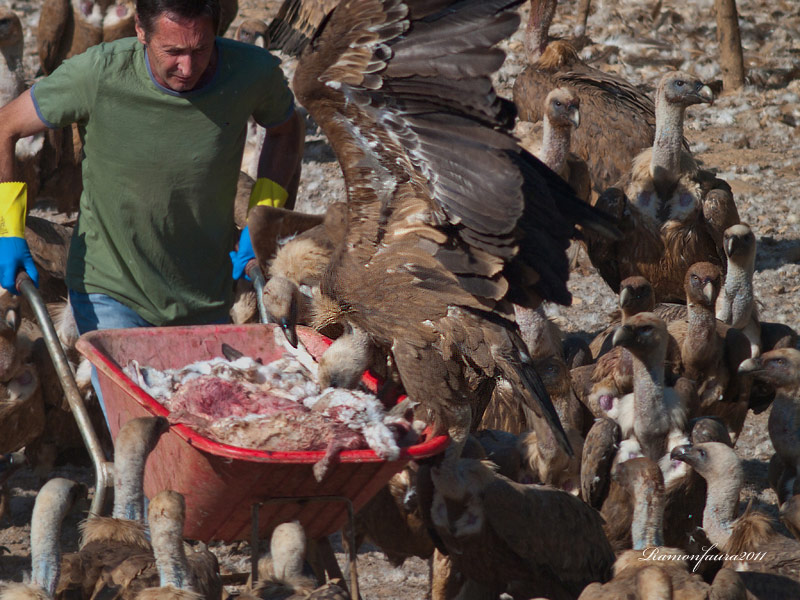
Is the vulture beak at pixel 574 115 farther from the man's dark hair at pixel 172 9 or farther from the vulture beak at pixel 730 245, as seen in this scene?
the man's dark hair at pixel 172 9

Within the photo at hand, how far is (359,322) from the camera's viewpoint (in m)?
4.90

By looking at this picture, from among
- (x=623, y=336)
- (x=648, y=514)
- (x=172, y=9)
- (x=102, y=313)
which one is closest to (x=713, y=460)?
(x=648, y=514)

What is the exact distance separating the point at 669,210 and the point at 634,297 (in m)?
1.26

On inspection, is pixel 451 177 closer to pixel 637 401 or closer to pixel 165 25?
pixel 165 25

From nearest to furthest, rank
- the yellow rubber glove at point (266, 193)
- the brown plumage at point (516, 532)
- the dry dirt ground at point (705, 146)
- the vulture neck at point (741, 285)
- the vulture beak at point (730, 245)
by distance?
the brown plumage at point (516, 532)
the yellow rubber glove at point (266, 193)
the dry dirt ground at point (705, 146)
the vulture beak at point (730, 245)
the vulture neck at point (741, 285)

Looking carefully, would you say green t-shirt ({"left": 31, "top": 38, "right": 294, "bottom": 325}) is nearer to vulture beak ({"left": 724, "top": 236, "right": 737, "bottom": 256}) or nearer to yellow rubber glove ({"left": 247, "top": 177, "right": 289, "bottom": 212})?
yellow rubber glove ({"left": 247, "top": 177, "right": 289, "bottom": 212})

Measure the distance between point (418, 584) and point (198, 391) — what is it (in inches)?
77.0

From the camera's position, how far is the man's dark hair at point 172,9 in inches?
170

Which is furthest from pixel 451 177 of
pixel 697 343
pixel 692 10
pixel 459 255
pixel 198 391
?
pixel 692 10

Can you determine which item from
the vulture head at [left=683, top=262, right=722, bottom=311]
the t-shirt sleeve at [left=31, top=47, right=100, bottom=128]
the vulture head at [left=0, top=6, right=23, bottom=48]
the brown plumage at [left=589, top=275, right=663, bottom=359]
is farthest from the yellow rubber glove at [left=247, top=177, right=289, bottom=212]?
the vulture head at [left=0, top=6, right=23, bottom=48]

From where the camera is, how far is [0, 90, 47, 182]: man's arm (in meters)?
4.54

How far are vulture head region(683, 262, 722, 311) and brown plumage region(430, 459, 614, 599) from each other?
2140mm

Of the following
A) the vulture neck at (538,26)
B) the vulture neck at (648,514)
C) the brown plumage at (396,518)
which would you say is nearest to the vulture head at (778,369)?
the vulture neck at (648,514)

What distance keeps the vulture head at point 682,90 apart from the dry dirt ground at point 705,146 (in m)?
1.46
